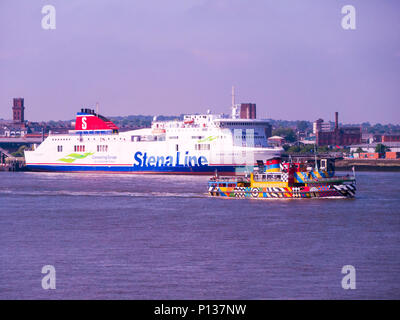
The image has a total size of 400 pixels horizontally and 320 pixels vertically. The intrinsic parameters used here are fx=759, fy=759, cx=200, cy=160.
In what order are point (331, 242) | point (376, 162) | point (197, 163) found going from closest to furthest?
point (331, 242), point (197, 163), point (376, 162)

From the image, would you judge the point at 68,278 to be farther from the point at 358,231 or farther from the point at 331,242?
the point at 358,231

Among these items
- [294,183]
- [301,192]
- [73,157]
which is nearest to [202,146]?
[73,157]

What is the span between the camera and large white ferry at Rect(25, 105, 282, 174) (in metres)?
67.8

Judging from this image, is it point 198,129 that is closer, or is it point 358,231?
point 358,231

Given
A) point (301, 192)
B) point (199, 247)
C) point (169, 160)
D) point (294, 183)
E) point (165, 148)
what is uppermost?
point (165, 148)

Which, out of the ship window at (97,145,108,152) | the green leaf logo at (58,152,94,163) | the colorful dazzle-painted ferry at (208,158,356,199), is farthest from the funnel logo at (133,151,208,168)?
the colorful dazzle-painted ferry at (208,158,356,199)

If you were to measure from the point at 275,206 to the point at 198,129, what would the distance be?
33561mm

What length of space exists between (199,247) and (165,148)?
44.7 metres

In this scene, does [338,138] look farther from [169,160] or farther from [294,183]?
[294,183]

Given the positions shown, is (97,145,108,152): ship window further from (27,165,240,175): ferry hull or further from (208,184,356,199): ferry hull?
(208,184,356,199): ferry hull

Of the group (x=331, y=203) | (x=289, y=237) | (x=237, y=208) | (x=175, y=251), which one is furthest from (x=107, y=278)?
(x=331, y=203)

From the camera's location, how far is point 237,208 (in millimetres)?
37250

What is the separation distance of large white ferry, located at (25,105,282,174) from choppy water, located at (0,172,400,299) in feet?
81.6

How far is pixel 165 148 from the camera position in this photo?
70438 mm
